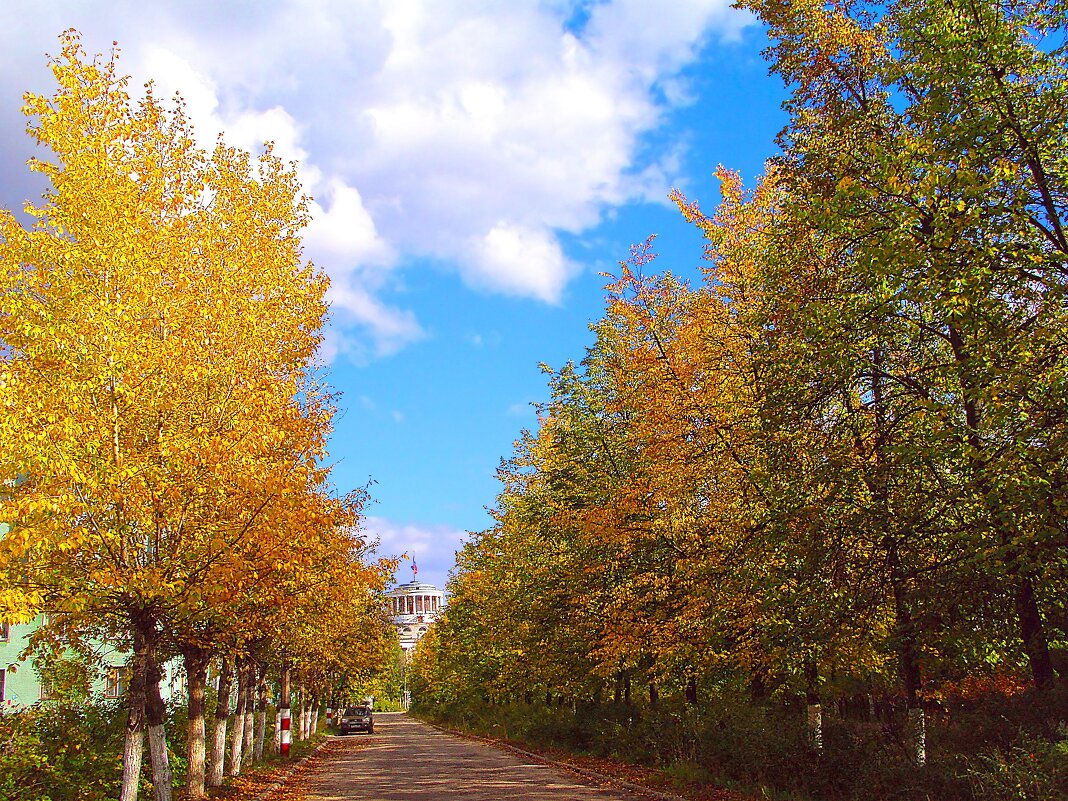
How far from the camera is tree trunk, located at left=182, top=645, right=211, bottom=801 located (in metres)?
16.8

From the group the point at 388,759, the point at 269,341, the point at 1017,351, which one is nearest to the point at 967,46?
the point at 1017,351

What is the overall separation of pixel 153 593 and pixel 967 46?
1196 centimetres

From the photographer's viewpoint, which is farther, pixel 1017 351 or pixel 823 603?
pixel 823 603

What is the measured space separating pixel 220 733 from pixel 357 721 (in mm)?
39936

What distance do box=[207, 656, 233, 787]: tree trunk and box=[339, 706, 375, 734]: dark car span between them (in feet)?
123

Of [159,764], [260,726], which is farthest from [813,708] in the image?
[260,726]

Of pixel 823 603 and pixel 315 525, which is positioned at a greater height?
pixel 315 525

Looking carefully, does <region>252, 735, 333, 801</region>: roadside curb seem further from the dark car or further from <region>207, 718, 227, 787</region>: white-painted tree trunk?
the dark car

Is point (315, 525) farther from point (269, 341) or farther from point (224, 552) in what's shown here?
point (269, 341)

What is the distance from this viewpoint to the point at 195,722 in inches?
676

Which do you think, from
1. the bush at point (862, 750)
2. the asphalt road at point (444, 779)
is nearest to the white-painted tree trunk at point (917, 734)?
the bush at point (862, 750)

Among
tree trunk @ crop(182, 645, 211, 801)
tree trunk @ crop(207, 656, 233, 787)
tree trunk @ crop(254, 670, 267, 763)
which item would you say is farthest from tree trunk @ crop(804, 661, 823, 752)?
tree trunk @ crop(254, 670, 267, 763)

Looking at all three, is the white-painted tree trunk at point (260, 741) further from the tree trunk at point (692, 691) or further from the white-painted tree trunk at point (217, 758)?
the tree trunk at point (692, 691)

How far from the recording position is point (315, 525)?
13.5 meters
